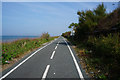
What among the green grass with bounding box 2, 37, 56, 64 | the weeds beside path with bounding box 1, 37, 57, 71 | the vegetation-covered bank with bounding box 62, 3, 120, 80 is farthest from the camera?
the green grass with bounding box 2, 37, 56, 64

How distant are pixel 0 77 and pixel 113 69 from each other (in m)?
5.71

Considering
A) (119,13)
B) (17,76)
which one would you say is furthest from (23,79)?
(119,13)

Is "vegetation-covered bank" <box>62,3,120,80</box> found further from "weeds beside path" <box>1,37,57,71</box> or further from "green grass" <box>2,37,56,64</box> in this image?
"green grass" <box>2,37,56,64</box>

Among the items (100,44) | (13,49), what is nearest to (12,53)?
(13,49)

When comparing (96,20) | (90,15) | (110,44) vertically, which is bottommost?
(110,44)

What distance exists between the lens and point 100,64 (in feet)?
19.8

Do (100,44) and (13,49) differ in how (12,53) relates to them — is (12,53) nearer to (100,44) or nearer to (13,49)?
(13,49)

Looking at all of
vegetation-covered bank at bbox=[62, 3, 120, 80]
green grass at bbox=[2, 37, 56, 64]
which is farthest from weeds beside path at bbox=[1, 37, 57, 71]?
vegetation-covered bank at bbox=[62, 3, 120, 80]

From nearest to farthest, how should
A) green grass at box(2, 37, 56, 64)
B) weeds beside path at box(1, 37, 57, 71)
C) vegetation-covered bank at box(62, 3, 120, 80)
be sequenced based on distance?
vegetation-covered bank at box(62, 3, 120, 80)
weeds beside path at box(1, 37, 57, 71)
green grass at box(2, 37, 56, 64)

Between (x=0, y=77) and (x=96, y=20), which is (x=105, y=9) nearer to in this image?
(x=96, y=20)

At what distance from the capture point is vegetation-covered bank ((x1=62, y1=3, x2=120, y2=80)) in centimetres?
501

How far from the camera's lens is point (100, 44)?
7.43 meters

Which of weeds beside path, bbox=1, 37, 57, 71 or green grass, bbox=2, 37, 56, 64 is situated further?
green grass, bbox=2, 37, 56, 64

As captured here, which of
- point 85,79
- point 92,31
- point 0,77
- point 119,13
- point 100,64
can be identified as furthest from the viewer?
point 92,31
